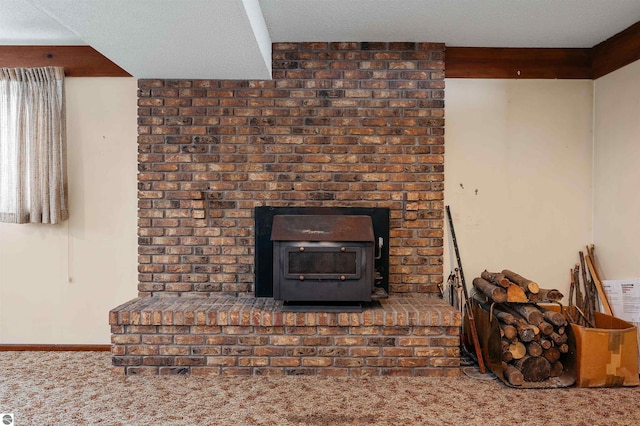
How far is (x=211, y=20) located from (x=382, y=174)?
5.32 ft

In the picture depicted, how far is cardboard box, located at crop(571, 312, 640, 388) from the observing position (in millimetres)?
2615

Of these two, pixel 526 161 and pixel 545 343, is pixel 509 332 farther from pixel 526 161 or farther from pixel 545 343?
pixel 526 161

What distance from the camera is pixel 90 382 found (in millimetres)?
2689

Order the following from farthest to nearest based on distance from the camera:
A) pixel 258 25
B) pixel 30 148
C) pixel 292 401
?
pixel 30 148 → pixel 258 25 → pixel 292 401

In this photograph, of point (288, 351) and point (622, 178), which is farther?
point (622, 178)

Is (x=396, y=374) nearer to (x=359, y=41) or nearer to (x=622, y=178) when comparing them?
(x=622, y=178)

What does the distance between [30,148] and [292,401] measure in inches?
105

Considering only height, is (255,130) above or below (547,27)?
below

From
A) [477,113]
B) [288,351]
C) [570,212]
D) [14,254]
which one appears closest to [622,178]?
[570,212]

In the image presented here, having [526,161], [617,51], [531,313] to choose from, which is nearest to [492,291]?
[531,313]

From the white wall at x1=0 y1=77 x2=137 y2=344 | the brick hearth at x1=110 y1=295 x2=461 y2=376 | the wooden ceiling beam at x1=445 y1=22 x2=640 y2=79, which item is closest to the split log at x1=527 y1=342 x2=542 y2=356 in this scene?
the brick hearth at x1=110 y1=295 x2=461 y2=376

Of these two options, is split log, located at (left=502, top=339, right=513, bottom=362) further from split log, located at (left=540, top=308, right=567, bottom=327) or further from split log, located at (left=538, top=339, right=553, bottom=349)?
split log, located at (left=540, top=308, right=567, bottom=327)

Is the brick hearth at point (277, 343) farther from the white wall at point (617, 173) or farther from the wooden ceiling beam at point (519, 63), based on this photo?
the wooden ceiling beam at point (519, 63)

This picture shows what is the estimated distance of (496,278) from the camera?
3.00m
